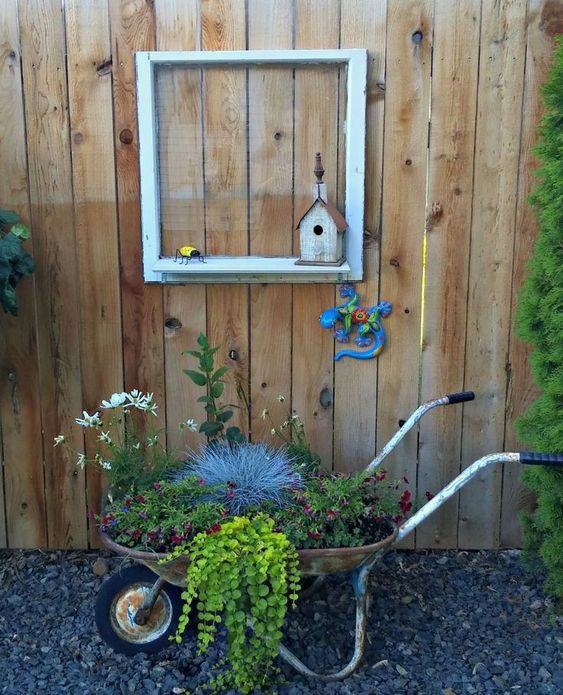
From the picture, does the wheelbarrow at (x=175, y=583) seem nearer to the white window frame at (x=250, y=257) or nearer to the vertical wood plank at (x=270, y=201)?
the vertical wood plank at (x=270, y=201)

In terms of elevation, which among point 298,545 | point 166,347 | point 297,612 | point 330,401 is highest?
point 166,347

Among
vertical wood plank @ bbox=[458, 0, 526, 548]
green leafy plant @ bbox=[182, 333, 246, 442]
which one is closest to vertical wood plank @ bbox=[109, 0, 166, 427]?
green leafy plant @ bbox=[182, 333, 246, 442]

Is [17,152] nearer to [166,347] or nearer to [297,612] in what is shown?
[166,347]

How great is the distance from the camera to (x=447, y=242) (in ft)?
9.43

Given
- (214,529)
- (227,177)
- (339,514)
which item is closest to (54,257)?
(227,177)

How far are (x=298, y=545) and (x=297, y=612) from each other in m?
0.52

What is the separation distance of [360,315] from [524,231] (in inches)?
27.9

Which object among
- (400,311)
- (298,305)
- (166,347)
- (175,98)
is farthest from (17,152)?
(400,311)

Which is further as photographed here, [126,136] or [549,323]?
[126,136]

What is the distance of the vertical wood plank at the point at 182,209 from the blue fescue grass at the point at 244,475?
34 cm

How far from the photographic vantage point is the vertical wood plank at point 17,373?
2799mm

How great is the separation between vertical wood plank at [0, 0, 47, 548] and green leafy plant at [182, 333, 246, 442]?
0.69m

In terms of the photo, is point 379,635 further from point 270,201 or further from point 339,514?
point 270,201

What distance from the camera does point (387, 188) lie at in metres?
2.84
